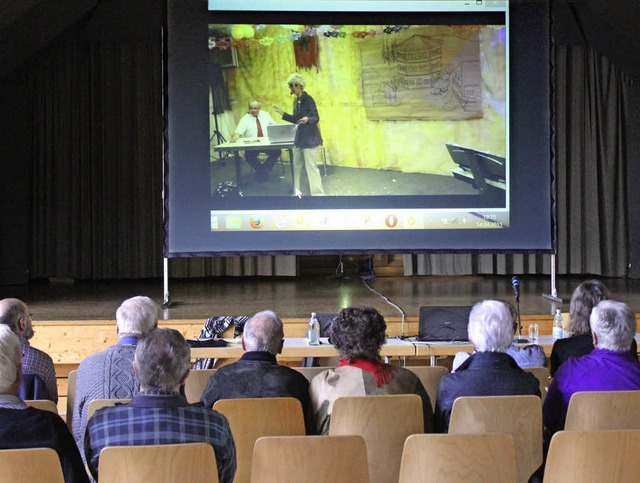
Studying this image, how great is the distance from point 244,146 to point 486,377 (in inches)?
191

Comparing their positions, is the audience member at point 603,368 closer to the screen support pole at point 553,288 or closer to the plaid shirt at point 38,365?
the plaid shirt at point 38,365

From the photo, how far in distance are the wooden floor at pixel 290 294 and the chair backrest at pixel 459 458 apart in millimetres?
4227

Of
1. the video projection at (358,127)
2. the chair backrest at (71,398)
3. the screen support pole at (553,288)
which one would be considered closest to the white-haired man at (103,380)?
the chair backrest at (71,398)

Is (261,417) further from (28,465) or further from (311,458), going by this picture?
(28,465)

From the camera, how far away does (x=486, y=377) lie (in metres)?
3.40

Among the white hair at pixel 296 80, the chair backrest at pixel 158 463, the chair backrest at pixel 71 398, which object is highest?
the white hair at pixel 296 80

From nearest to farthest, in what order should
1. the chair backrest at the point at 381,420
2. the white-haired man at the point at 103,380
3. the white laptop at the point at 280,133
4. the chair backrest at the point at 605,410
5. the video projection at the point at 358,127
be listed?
the chair backrest at the point at 381,420
the chair backrest at the point at 605,410
the white-haired man at the point at 103,380
the video projection at the point at 358,127
the white laptop at the point at 280,133

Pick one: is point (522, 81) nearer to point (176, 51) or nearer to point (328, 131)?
point (328, 131)

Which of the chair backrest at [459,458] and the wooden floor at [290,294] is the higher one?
the chair backrest at [459,458]

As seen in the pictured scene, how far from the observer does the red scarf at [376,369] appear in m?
3.45

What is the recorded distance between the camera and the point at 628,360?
361cm

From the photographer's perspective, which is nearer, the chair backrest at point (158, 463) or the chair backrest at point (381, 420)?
the chair backrest at point (158, 463)

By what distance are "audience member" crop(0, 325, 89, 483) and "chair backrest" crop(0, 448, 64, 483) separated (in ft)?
0.91

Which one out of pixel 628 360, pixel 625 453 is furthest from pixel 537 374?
pixel 625 453
